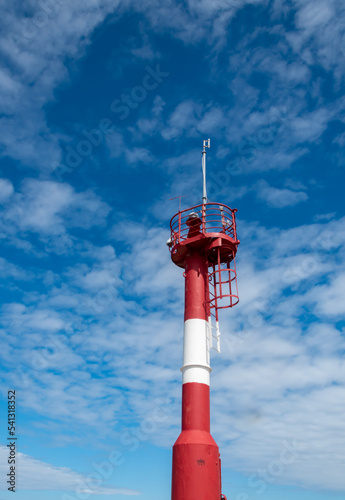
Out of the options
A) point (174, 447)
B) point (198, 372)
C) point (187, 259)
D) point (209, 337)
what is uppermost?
point (187, 259)

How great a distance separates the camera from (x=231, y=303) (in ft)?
70.1

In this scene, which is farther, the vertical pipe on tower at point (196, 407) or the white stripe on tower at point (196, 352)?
the white stripe on tower at point (196, 352)

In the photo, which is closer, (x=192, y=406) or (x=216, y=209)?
(x=192, y=406)

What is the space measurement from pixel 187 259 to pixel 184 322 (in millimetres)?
3440


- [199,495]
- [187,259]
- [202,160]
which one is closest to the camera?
[199,495]

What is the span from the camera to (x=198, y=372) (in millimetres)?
19562

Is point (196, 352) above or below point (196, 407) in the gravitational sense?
above

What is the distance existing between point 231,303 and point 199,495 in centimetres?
853

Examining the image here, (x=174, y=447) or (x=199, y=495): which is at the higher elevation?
(x=174, y=447)

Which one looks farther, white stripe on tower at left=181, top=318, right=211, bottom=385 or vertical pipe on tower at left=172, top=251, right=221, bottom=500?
white stripe on tower at left=181, top=318, right=211, bottom=385

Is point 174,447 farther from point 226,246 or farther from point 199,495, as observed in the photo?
point 226,246

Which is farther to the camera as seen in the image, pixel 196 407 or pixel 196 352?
pixel 196 352

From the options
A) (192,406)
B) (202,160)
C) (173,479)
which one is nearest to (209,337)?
(192,406)

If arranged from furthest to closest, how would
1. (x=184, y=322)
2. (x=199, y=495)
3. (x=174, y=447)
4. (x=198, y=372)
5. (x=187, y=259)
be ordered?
1. (x=187, y=259)
2. (x=184, y=322)
3. (x=198, y=372)
4. (x=174, y=447)
5. (x=199, y=495)
